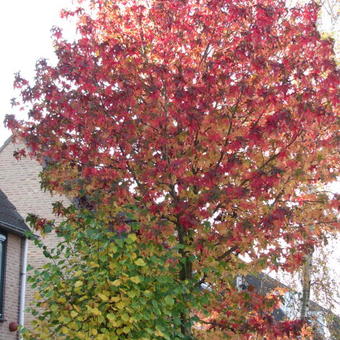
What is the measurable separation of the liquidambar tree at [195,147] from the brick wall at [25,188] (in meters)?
13.3

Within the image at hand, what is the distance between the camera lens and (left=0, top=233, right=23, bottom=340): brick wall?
60.3ft

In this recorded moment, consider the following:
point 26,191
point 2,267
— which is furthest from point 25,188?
point 2,267

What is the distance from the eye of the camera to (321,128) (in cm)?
1120

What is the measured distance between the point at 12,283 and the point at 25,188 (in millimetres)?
7600

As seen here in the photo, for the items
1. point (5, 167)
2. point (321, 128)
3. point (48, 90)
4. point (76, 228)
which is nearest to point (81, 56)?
point (48, 90)

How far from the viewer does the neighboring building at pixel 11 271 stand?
18.3 metres

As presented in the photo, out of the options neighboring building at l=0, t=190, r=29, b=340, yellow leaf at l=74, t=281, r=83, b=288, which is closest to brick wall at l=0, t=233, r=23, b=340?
neighboring building at l=0, t=190, r=29, b=340

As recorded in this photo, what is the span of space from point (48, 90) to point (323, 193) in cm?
482

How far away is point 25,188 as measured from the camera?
85.4 ft

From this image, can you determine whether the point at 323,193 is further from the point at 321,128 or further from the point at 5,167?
the point at 5,167

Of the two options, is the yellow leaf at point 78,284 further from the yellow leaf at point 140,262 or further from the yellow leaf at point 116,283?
the yellow leaf at point 140,262

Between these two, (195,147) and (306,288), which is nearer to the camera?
(195,147)

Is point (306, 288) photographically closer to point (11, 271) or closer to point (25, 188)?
point (11, 271)

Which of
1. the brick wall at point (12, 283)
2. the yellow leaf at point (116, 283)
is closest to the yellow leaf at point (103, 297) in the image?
the yellow leaf at point (116, 283)
